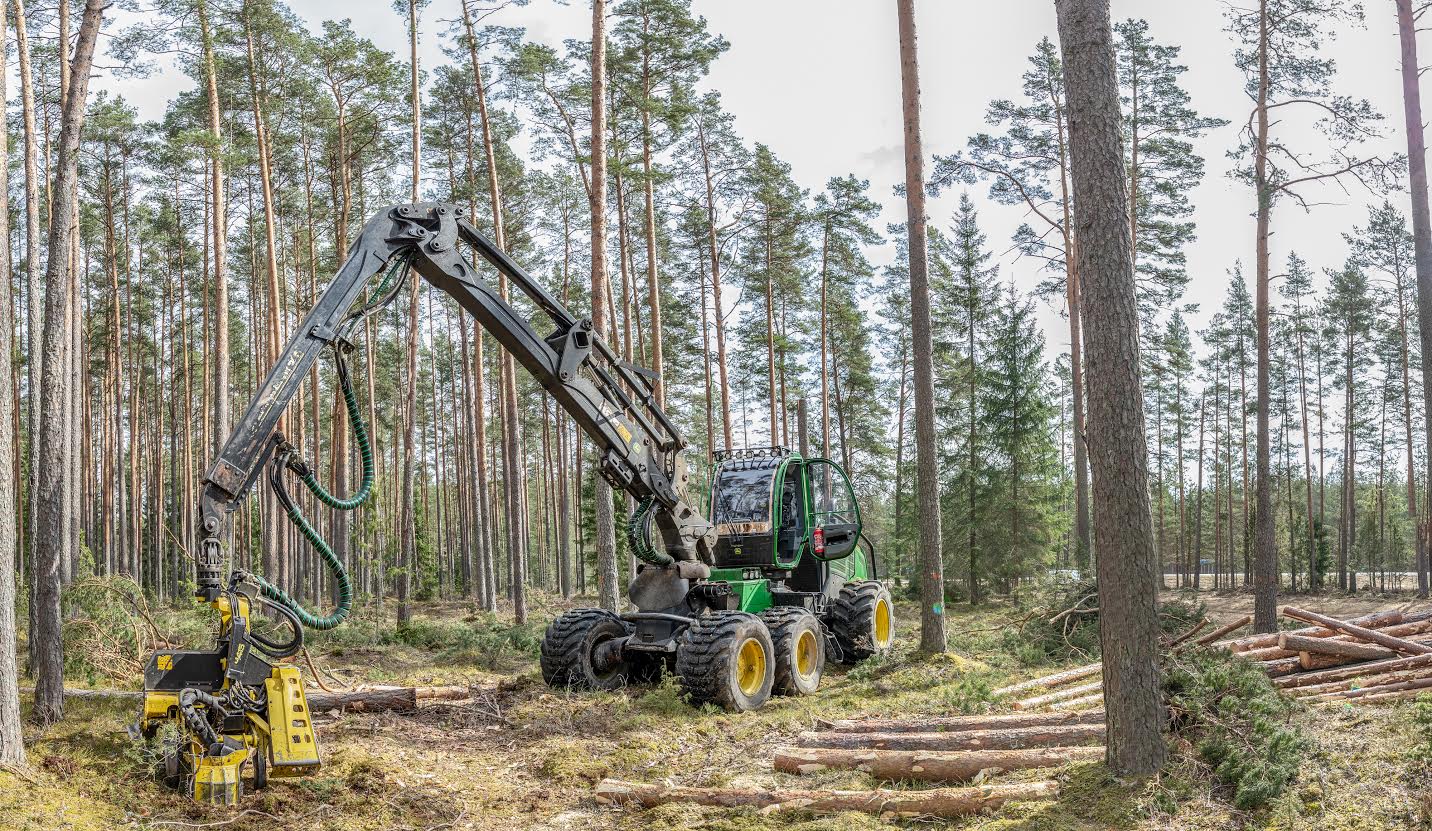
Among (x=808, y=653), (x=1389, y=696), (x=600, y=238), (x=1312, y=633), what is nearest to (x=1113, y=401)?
(x=1389, y=696)

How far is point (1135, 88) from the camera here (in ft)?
69.9

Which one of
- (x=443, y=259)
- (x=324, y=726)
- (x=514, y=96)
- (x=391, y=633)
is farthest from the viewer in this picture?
(x=514, y=96)

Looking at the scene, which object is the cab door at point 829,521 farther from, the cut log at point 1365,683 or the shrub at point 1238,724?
the shrub at point 1238,724

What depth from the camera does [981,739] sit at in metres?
7.04

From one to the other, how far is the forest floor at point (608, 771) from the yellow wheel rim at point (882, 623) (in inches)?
40.3

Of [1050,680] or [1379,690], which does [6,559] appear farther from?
[1379,690]

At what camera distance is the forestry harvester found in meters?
6.37

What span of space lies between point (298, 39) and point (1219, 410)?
40085mm

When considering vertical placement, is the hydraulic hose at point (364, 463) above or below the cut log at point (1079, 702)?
above

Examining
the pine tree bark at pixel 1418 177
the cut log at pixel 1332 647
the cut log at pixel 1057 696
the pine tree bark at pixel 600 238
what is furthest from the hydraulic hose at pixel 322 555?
the pine tree bark at pixel 1418 177

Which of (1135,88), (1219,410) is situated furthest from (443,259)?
(1219,410)

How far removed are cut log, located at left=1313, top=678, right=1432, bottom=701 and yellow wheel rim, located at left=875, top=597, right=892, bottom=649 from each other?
5867 millimetres

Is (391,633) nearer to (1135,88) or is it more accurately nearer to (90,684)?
(90,684)

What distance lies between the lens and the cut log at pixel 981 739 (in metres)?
6.81
